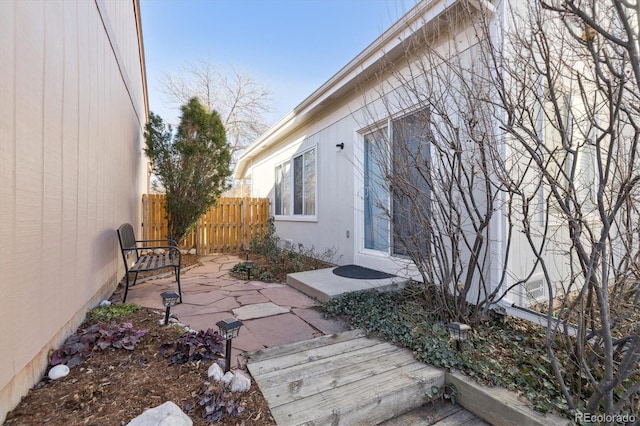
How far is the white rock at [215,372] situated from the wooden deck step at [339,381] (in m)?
0.21

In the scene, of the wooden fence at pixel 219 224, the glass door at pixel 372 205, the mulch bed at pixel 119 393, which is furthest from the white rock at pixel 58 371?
the wooden fence at pixel 219 224

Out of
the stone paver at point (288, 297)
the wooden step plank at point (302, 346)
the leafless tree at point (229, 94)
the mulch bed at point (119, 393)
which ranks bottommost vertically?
the stone paver at point (288, 297)

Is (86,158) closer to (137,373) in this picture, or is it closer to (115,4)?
(137,373)

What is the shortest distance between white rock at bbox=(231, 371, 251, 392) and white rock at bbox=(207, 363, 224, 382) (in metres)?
0.09

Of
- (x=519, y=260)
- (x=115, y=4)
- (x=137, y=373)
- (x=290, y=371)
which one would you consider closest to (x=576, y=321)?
(x=519, y=260)

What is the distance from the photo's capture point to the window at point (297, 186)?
255 inches

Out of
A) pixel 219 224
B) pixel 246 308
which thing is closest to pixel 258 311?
pixel 246 308

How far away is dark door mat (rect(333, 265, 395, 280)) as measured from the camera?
13.1 ft

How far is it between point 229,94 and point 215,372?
659 inches

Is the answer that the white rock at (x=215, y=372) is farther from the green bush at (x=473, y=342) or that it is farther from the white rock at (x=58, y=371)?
the green bush at (x=473, y=342)

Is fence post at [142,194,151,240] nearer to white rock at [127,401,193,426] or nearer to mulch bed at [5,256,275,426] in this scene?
mulch bed at [5,256,275,426]

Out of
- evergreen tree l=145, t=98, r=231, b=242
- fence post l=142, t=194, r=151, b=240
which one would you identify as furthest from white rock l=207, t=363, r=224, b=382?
fence post l=142, t=194, r=151, b=240

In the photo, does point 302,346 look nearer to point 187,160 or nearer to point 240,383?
point 240,383

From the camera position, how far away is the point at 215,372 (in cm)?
172
